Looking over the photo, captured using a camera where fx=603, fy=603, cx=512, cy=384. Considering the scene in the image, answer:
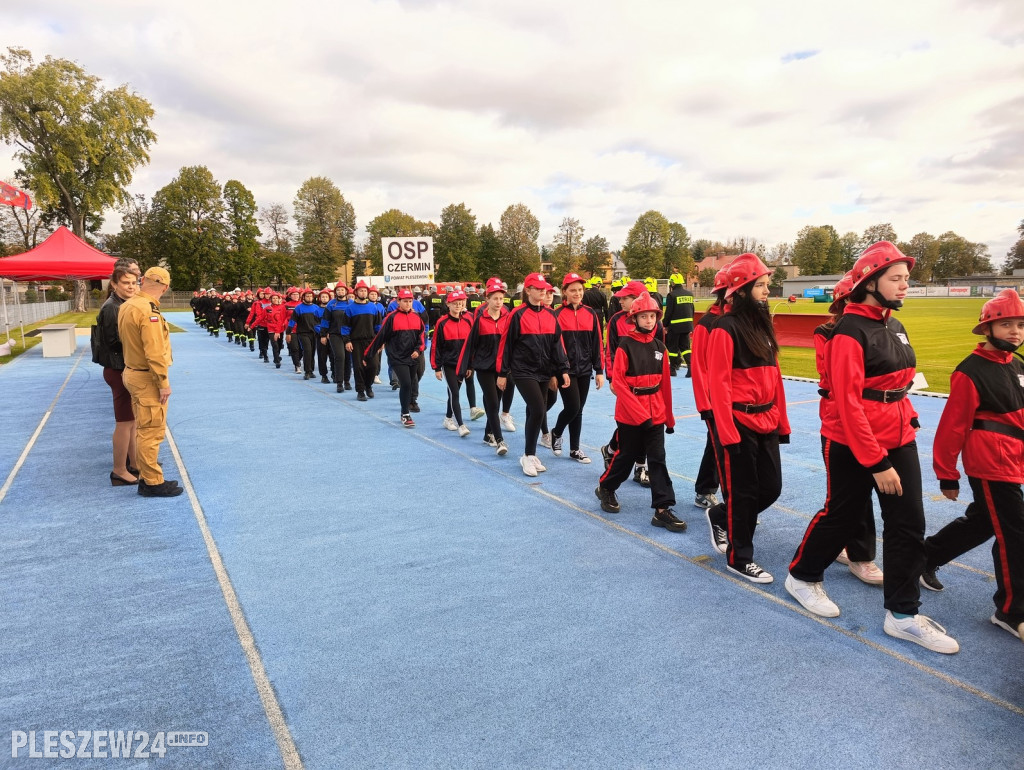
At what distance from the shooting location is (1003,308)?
3.15m

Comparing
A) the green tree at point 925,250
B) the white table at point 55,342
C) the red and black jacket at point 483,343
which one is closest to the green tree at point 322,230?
the white table at point 55,342

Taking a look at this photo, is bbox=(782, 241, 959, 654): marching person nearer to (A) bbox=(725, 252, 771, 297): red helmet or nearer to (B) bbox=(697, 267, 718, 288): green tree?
(A) bbox=(725, 252, 771, 297): red helmet

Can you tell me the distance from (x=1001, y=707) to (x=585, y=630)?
1878 mm

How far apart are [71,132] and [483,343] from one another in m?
50.3

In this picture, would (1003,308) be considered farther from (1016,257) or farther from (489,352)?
(1016,257)

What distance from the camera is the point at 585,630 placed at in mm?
3322

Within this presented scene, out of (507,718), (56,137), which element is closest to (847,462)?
(507,718)

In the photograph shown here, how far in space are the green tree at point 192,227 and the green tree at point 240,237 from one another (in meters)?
1.09

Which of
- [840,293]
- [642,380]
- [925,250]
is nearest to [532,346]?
[642,380]

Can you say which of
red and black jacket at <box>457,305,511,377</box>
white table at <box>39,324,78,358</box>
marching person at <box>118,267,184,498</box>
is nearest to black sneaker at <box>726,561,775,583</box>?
red and black jacket at <box>457,305,511,377</box>

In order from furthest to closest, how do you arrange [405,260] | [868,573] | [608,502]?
1. [405,260]
2. [608,502]
3. [868,573]

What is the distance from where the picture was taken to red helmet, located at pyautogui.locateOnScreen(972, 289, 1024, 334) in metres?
3.08

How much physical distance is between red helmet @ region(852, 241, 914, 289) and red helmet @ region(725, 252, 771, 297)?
533 millimetres

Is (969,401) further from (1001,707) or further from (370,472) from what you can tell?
(370,472)
